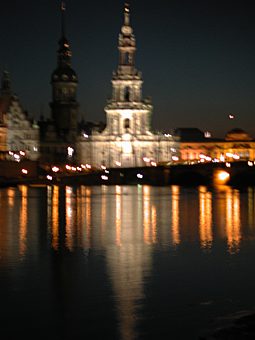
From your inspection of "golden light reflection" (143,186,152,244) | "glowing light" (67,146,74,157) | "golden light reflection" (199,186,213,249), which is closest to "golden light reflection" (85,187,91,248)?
"golden light reflection" (143,186,152,244)

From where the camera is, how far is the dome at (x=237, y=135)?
6940 inches

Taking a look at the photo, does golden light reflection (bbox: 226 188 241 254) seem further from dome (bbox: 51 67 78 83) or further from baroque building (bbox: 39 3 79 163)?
dome (bbox: 51 67 78 83)

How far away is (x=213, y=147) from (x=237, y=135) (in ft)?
34.3

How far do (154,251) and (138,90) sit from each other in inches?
3941

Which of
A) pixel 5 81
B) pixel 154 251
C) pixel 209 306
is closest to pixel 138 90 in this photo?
pixel 5 81

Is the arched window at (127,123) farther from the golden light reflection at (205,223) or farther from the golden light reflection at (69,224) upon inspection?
the golden light reflection at (69,224)

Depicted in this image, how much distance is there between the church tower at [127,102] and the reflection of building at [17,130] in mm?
12568

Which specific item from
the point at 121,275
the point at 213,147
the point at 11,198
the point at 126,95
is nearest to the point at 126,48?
the point at 126,95

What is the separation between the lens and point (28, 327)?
907 inches

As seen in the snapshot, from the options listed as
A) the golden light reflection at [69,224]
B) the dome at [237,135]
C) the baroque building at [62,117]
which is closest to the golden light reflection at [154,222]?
the golden light reflection at [69,224]

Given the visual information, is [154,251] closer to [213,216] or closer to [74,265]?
[74,265]

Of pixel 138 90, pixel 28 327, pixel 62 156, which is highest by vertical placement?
pixel 138 90

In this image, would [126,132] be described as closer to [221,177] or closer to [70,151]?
[70,151]

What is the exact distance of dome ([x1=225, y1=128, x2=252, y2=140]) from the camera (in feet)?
578
